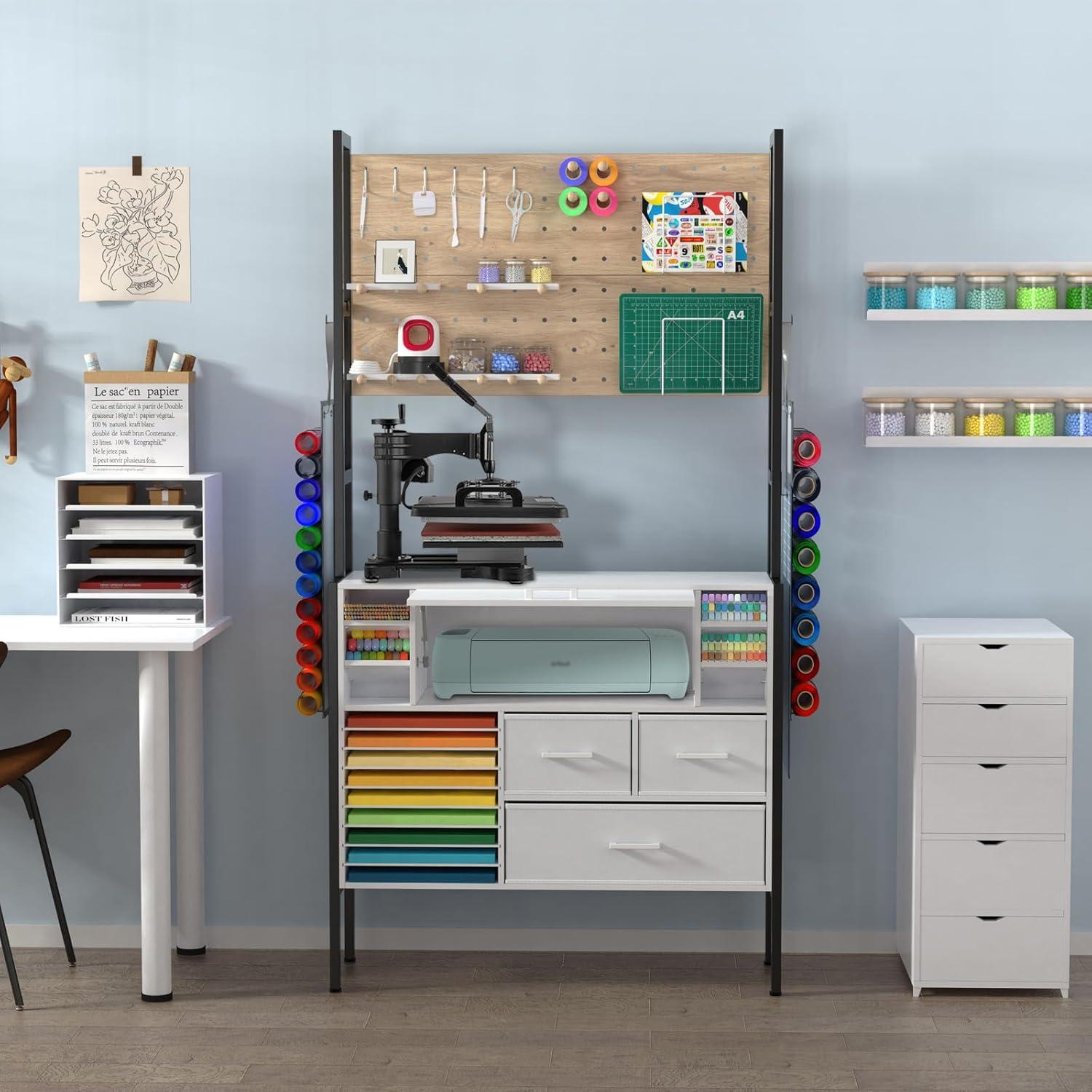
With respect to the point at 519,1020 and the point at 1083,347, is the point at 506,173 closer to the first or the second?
the point at 1083,347

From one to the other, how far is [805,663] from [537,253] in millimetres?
1234

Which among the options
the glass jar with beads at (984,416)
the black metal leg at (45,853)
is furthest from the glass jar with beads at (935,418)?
the black metal leg at (45,853)

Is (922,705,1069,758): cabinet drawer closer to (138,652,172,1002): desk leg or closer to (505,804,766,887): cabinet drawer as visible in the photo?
(505,804,766,887): cabinet drawer

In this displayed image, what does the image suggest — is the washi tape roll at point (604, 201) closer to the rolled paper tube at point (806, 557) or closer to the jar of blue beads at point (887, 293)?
the jar of blue beads at point (887, 293)

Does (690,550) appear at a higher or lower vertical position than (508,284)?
lower

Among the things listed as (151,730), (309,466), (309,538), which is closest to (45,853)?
(151,730)

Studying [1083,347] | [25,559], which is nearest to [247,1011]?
[25,559]

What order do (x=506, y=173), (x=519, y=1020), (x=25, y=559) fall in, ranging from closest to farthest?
(x=519, y=1020)
(x=506, y=173)
(x=25, y=559)

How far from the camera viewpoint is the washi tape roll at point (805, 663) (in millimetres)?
3195

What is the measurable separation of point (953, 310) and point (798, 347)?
1.29 feet

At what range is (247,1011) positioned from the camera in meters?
3.20

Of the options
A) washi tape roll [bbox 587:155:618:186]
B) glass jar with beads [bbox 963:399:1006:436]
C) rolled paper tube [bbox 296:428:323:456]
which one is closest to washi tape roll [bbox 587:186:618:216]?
washi tape roll [bbox 587:155:618:186]

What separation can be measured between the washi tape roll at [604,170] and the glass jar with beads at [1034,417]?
118 centimetres

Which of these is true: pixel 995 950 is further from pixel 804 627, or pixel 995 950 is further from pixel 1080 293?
pixel 1080 293
